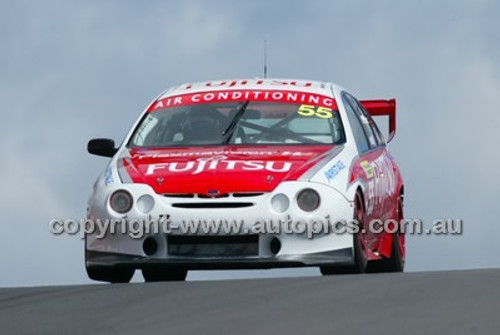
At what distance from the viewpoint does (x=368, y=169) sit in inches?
419

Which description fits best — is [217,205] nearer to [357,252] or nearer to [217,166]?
[217,166]

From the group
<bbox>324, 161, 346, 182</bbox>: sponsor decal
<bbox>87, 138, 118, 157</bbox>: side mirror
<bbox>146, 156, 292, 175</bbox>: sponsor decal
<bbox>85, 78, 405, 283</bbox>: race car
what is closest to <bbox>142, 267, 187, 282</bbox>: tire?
<bbox>87, 138, 118, 157</bbox>: side mirror

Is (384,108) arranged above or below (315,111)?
below

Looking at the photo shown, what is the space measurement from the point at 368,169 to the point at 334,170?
0.79 meters

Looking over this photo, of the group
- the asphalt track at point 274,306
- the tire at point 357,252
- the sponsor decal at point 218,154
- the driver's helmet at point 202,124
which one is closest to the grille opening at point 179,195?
the sponsor decal at point 218,154

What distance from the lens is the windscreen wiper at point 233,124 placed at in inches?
422

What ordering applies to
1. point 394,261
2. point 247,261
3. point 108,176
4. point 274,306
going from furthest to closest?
point 394,261
point 108,176
point 247,261
point 274,306

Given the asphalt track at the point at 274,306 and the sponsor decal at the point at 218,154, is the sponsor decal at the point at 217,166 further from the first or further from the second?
the asphalt track at the point at 274,306

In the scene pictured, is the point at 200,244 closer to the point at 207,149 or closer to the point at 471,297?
the point at 207,149

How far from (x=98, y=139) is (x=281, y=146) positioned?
4.48ft

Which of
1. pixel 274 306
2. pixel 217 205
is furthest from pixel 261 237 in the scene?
pixel 274 306

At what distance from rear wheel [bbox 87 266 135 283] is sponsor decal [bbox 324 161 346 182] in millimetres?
1399

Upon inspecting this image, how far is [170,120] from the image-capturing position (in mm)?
11141

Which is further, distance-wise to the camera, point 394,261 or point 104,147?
point 394,261
